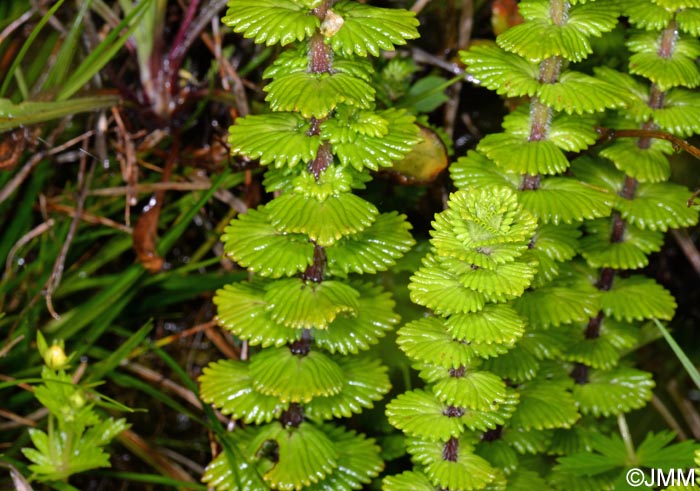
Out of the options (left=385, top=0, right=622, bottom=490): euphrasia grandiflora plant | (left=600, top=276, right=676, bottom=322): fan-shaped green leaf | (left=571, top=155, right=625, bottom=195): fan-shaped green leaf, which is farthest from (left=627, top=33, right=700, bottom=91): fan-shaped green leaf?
(left=600, top=276, right=676, bottom=322): fan-shaped green leaf

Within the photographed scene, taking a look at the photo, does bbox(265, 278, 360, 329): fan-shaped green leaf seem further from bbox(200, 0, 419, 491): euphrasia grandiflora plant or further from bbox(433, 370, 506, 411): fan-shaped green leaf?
bbox(433, 370, 506, 411): fan-shaped green leaf

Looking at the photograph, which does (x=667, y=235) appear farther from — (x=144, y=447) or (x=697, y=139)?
(x=144, y=447)

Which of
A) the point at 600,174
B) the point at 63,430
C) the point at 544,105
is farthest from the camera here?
the point at 600,174

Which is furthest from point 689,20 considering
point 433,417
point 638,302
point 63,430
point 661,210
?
point 63,430

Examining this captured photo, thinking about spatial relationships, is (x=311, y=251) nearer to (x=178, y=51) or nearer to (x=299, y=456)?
(x=299, y=456)

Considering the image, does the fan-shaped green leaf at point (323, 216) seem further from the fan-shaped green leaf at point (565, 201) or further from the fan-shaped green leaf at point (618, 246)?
the fan-shaped green leaf at point (618, 246)

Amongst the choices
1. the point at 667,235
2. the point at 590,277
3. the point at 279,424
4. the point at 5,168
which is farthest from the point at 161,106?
the point at 667,235
